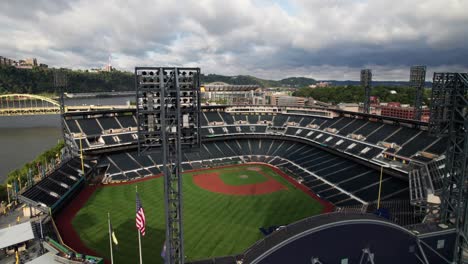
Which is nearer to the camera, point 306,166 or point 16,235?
point 16,235

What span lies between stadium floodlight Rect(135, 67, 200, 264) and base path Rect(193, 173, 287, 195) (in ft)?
104

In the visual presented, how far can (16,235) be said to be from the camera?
2795 cm

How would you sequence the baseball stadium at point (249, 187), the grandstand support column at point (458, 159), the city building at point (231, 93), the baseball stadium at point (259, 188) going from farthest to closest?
the city building at point (231, 93) < the grandstand support column at point (458, 159) < the baseball stadium at point (259, 188) < the baseball stadium at point (249, 187)

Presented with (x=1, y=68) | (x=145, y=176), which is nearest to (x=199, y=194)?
(x=145, y=176)

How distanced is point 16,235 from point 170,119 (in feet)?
81.6

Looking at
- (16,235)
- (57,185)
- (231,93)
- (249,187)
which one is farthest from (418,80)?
(231,93)

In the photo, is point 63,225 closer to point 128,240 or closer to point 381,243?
point 128,240

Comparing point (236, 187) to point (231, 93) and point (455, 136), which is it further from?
point (231, 93)

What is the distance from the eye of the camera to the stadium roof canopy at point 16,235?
87.1ft

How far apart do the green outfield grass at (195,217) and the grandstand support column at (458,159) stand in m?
18.1

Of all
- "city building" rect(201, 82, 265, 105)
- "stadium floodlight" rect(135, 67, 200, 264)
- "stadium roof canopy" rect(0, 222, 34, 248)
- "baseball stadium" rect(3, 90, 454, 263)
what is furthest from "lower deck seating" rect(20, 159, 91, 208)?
"city building" rect(201, 82, 265, 105)

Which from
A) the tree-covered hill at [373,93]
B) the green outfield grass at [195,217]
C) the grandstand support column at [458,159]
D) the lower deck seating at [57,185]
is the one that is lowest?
the green outfield grass at [195,217]

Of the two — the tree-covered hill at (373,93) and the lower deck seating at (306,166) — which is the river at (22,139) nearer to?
the lower deck seating at (306,166)

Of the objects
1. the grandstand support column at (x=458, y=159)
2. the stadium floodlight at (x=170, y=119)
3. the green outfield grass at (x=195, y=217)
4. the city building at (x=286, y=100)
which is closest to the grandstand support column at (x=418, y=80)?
the green outfield grass at (x=195, y=217)
